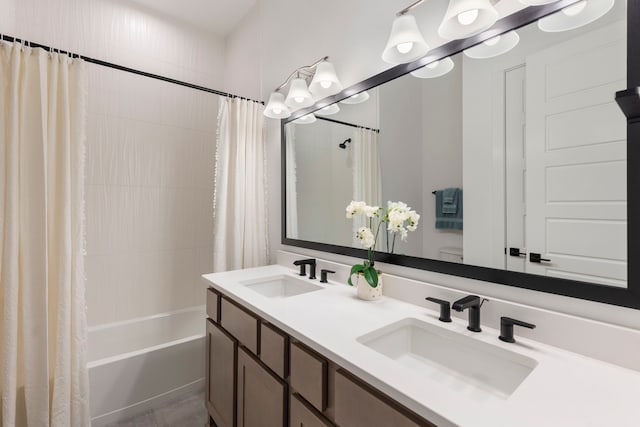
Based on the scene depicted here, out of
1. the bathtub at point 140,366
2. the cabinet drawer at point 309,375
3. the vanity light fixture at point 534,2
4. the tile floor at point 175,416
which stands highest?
the vanity light fixture at point 534,2

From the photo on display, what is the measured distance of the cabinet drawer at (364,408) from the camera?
64 centimetres

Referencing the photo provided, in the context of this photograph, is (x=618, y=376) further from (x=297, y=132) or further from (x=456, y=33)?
(x=297, y=132)

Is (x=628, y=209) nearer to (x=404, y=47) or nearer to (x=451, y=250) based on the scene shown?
(x=451, y=250)

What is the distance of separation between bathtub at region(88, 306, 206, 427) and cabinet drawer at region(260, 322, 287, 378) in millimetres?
1180

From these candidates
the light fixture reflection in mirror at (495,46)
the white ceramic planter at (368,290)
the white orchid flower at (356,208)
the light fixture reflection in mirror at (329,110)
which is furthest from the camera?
the light fixture reflection in mirror at (329,110)

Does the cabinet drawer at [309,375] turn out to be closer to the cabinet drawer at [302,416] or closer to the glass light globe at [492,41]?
the cabinet drawer at [302,416]

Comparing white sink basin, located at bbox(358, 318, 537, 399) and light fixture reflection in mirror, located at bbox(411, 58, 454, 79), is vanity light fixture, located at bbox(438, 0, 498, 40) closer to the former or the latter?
light fixture reflection in mirror, located at bbox(411, 58, 454, 79)

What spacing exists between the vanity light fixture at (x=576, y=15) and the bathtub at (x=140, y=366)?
241cm

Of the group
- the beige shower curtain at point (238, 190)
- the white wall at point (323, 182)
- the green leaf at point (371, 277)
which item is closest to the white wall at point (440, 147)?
the green leaf at point (371, 277)

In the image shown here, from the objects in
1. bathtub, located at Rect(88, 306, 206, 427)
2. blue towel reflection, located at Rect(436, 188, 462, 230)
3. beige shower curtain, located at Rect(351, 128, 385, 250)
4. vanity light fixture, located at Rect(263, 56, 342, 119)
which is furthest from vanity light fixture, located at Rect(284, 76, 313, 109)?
bathtub, located at Rect(88, 306, 206, 427)

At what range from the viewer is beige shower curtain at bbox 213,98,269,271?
1.96 metres

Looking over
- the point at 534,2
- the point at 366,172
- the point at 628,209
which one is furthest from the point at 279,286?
the point at 534,2

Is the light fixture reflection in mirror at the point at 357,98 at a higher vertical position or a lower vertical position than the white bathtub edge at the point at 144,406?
higher

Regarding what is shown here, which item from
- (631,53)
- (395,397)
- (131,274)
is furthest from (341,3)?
(131,274)
